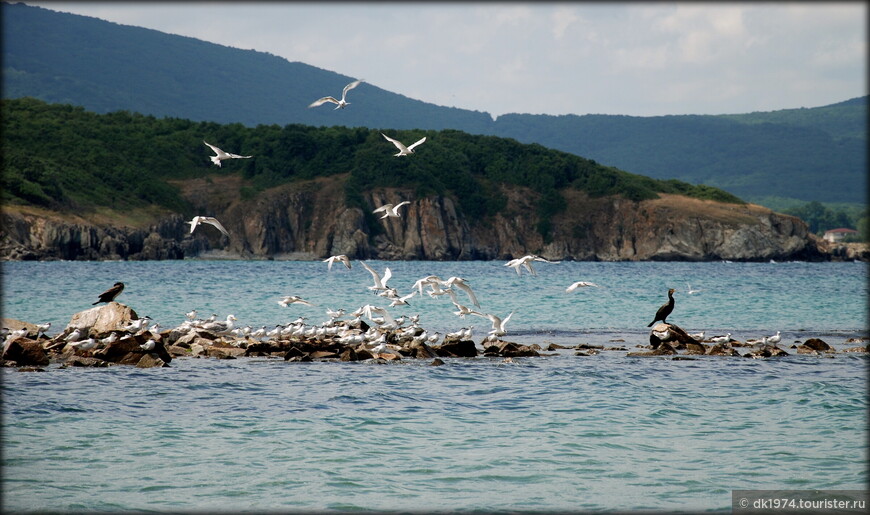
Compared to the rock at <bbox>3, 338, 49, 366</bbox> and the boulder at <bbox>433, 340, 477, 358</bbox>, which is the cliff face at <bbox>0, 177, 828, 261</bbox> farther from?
the rock at <bbox>3, 338, 49, 366</bbox>

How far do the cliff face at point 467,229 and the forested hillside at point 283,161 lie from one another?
101 inches

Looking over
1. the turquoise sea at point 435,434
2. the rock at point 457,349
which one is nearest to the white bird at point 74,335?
the turquoise sea at point 435,434

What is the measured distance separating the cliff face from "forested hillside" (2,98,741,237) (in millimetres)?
2555

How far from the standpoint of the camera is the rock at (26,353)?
1977 centimetres

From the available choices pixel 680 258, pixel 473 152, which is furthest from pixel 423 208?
pixel 680 258

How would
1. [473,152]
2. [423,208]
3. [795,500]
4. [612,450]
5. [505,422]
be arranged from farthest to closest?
[473,152], [423,208], [505,422], [612,450], [795,500]

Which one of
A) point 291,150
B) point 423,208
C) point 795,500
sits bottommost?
point 795,500

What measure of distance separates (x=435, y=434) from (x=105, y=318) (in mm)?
13021

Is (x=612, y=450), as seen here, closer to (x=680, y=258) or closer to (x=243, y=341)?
(x=243, y=341)

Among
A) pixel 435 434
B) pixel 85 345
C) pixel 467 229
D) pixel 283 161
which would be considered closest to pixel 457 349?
pixel 85 345

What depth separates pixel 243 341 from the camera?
24.4 m

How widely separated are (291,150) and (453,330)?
105965 mm

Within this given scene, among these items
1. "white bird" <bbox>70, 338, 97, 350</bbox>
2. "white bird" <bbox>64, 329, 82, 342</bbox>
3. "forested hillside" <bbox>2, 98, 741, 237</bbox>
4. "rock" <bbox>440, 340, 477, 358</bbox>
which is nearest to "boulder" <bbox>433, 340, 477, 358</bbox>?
"rock" <bbox>440, 340, 477, 358</bbox>

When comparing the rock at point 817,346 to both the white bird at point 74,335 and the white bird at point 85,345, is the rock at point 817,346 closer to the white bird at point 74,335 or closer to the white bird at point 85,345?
the white bird at point 85,345
